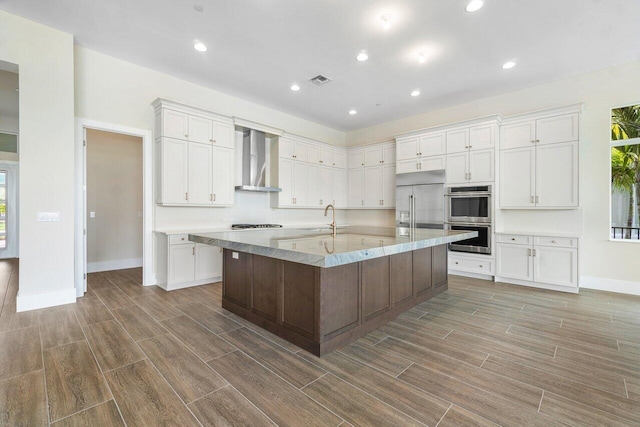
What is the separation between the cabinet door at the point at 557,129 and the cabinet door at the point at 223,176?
5005mm

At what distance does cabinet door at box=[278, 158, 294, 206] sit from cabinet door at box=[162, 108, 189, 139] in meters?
1.87

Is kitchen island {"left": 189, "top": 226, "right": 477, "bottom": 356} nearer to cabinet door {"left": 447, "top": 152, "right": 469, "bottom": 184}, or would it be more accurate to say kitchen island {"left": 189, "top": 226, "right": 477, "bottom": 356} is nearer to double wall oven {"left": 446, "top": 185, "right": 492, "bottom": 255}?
double wall oven {"left": 446, "top": 185, "right": 492, "bottom": 255}

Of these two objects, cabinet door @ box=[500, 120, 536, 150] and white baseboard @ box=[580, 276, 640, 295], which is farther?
cabinet door @ box=[500, 120, 536, 150]

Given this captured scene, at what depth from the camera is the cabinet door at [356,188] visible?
678 centimetres

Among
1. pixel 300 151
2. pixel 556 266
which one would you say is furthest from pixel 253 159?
pixel 556 266

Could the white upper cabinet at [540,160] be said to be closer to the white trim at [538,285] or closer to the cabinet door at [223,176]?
the white trim at [538,285]

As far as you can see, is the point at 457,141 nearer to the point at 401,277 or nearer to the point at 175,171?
the point at 401,277

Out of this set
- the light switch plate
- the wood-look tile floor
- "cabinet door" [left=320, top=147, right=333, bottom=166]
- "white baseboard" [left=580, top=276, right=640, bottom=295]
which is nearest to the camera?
the wood-look tile floor

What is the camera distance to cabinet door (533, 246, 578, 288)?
4.05m

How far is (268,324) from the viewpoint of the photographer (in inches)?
106

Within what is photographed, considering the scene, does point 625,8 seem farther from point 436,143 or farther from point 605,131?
point 436,143

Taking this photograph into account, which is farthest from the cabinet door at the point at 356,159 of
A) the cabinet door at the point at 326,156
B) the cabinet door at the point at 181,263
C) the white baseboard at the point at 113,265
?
the white baseboard at the point at 113,265

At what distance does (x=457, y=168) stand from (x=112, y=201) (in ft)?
21.6

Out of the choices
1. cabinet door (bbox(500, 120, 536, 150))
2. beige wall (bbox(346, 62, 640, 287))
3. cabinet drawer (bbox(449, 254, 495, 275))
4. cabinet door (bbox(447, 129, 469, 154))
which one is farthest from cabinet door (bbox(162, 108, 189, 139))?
beige wall (bbox(346, 62, 640, 287))
